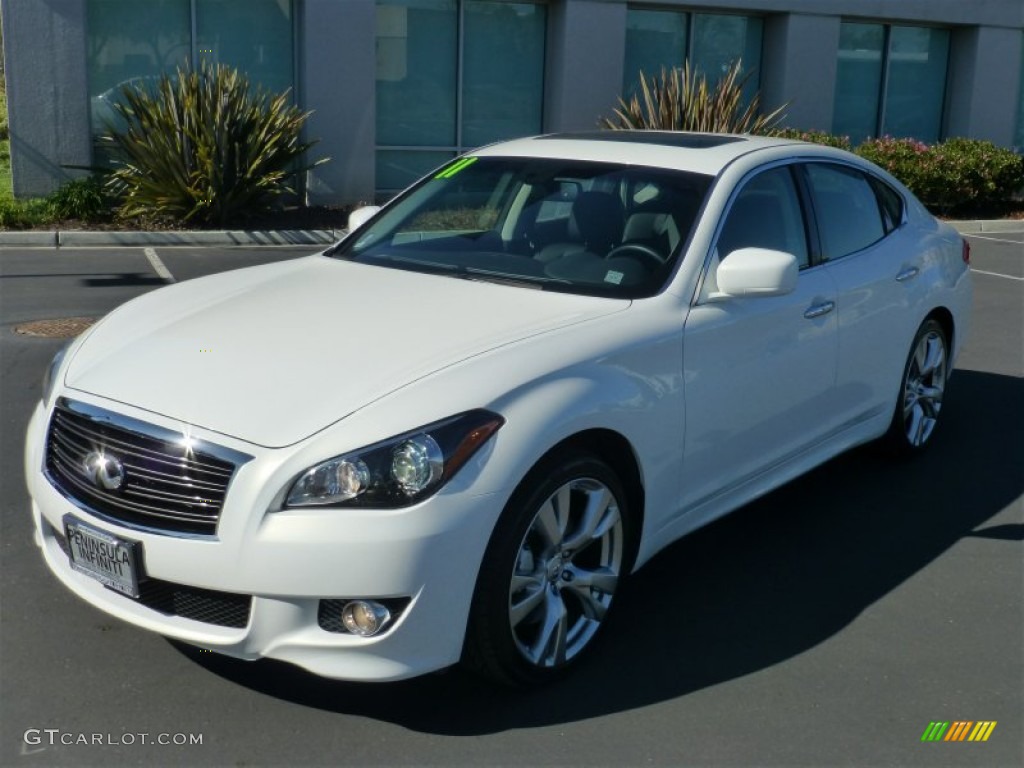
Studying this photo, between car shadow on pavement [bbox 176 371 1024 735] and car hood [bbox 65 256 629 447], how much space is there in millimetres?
918

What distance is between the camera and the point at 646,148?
5.16 m

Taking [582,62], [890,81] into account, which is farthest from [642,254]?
[890,81]

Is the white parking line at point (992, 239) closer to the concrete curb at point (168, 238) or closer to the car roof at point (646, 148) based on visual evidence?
the concrete curb at point (168, 238)

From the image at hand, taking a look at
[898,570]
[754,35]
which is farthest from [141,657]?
[754,35]

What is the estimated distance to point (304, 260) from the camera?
17.2ft

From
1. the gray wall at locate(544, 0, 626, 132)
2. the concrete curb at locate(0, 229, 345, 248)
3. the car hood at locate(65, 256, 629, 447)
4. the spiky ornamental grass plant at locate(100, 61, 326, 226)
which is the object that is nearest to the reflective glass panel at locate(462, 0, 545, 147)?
the gray wall at locate(544, 0, 626, 132)

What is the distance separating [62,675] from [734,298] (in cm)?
262

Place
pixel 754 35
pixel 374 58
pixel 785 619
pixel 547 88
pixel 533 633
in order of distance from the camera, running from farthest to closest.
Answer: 1. pixel 754 35
2. pixel 547 88
3. pixel 374 58
4. pixel 785 619
5. pixel 533 633

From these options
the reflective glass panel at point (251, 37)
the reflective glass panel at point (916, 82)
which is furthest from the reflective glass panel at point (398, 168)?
the reflective glass panel at point (916, 82)

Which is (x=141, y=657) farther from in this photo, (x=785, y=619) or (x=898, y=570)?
(x=898, y=570)

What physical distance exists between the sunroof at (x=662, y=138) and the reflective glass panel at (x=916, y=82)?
53.5ft

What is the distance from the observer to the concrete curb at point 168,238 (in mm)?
12961

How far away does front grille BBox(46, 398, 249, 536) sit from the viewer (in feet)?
11.1

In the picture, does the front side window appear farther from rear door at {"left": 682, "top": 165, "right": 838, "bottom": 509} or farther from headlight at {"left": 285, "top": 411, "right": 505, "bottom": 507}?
headlight at {"left": 285, "top": 411, "right": 505, "bottom": 507}
